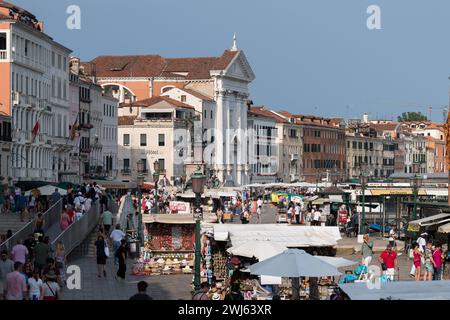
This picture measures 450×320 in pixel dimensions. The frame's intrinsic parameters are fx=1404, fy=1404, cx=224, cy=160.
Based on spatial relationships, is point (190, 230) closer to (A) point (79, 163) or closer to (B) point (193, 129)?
(A) point (79, 163)

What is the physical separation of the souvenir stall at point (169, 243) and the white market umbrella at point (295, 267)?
1104cm

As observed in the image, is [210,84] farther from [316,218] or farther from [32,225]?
[32,225]

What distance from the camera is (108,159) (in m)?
108

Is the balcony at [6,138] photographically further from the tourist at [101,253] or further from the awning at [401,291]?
the awning at [401,291]

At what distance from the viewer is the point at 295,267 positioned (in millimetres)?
21094

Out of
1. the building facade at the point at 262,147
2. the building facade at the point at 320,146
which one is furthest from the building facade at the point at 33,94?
the building facade at the point at 320,146

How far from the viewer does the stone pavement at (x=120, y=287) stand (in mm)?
26094

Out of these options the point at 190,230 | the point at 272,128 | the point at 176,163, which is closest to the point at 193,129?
the point at 176,163

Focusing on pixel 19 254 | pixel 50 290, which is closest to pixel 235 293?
pixel 50 290

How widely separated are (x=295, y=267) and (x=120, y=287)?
26.4ft

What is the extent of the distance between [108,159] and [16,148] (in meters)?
39.0

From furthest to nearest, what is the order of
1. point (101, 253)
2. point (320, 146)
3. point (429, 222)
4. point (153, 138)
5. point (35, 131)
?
point (320, 146)
point (153, 138)
point (35, 131)
point (429, 222)
point (101, 253)

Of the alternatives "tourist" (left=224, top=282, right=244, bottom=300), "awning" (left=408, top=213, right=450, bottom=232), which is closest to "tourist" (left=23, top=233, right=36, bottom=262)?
"tourist" (left=224, top=282, right=244, bottom=300)

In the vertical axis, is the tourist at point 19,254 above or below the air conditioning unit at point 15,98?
below
